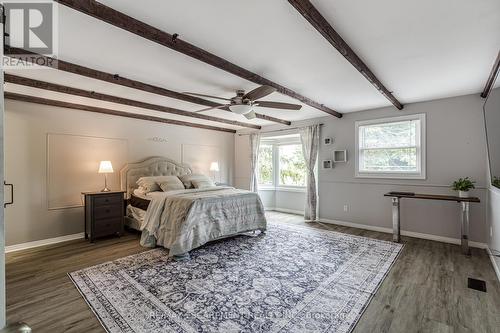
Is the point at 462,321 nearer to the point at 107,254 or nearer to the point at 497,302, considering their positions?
the point at 497,302

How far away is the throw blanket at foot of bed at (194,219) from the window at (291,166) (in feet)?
7.90

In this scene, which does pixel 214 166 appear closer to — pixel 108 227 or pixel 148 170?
pixel 148 170

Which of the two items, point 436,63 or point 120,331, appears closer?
point 120,331

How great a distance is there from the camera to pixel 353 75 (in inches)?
123

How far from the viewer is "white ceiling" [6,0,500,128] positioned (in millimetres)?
1826

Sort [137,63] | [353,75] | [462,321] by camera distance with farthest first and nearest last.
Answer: [353,75] → [137,63] → [462,321]

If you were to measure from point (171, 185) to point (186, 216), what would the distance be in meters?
1.55

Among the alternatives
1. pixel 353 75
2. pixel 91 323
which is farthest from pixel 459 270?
pixel 91 323

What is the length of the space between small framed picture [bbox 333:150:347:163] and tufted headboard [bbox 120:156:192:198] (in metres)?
3.41

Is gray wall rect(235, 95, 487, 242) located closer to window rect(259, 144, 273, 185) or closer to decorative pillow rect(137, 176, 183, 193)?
window rect(259, 144, 273, 185)

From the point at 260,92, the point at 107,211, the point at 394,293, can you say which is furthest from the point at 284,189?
the point at 394,293

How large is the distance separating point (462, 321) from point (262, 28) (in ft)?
9.64

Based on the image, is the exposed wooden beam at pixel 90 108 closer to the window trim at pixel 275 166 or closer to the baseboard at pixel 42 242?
the window trim at pixel 275 166

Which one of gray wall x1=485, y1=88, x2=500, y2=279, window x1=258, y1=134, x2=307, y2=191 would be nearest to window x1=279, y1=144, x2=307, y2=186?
window x1=258, y1=134, x2=307, y2=191
